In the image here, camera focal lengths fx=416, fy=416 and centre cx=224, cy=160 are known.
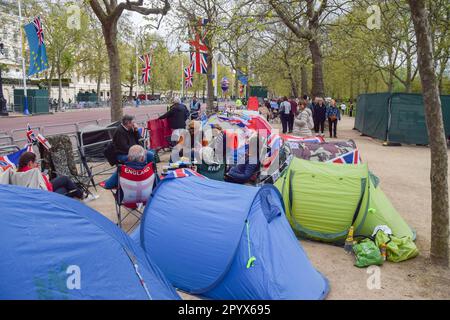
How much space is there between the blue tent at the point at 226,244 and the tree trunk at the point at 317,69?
16039 mm

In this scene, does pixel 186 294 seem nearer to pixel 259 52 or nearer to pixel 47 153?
pixel 47 153

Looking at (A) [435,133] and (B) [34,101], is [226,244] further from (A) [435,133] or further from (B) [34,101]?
(B) [34,101]

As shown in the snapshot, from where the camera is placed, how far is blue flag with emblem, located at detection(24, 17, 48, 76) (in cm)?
1767

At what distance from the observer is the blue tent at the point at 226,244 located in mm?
4094

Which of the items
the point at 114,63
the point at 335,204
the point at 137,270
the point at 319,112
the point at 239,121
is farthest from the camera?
the point at 319,112

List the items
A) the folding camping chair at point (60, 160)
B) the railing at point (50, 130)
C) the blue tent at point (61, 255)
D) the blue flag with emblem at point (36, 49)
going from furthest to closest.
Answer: the blue flag with emblem at point (36, 49)
the railing at point (50, 130)
the folding camping chair at point (60, 160)
the blue tent at point (61, 255)

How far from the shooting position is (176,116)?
11945 millimetres

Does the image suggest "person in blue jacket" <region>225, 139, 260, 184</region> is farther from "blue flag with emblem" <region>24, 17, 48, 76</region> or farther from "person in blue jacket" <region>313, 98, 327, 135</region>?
"blue flag with emblem" <region>24, 17, 48, 76</region>

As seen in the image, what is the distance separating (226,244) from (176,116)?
8163 mm

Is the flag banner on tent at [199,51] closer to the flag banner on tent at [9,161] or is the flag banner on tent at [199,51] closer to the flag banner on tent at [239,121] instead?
the flag banner on tent at [239,121]

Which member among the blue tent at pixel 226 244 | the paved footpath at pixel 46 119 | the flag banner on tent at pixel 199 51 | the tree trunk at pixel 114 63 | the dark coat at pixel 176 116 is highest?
the flag banner on tent at pixel 199 51

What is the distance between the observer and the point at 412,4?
16.3ft

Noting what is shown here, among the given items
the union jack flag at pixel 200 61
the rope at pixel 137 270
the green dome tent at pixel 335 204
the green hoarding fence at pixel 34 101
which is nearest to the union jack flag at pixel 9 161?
the rope at pixel 137 270

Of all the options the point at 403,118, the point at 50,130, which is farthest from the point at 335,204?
the point at 50,130
